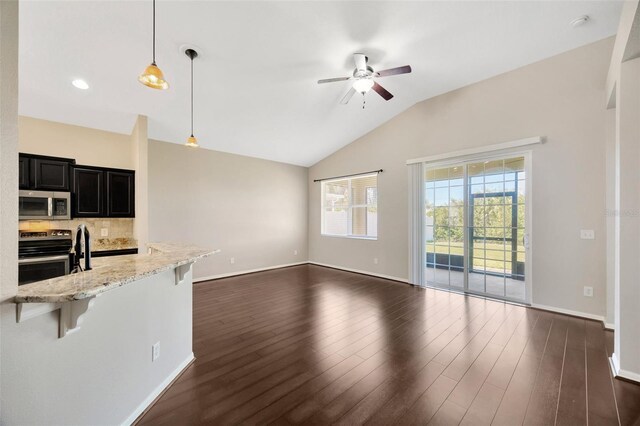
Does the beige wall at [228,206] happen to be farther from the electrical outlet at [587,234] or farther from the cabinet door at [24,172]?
the electrical outlet at [587,234]

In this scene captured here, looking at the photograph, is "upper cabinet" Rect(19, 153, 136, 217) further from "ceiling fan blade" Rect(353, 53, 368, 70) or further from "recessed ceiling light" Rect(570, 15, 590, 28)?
"recessed ceiling light" Rect(570, 15, 590, 28)

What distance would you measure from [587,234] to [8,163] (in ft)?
17.3

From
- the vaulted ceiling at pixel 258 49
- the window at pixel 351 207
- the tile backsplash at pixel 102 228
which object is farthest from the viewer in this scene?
the window at pixel 351 207

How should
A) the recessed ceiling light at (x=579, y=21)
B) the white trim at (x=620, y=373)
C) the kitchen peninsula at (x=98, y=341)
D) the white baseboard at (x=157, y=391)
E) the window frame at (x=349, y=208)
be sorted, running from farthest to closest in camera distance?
1. the window frame at (x=349, y=208)
2. the recessed ceiling light at (x=579, y=21)
3. the white trim at (x=620, y=373)
4. the white baseboard at (x=157, y=391)
5. the kitchen peninsula at (x=98, y=341)

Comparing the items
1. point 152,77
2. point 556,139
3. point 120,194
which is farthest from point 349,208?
point 152,77

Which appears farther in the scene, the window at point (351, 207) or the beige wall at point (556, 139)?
the window at point (351, 207)

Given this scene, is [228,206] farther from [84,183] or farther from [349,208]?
[349,208]

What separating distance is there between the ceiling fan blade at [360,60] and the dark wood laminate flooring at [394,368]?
3.19 meters

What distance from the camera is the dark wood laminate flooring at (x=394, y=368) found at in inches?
70.2

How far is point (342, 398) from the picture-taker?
1.92m

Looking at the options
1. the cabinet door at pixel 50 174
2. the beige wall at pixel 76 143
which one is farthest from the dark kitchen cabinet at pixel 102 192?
the beige wall at pixel 76 143

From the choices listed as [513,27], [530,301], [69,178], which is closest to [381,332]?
[530,301]

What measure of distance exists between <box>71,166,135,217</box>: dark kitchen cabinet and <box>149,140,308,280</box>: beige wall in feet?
1.85

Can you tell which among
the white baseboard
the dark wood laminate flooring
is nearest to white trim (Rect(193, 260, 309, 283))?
the dark wood laminate flooring
